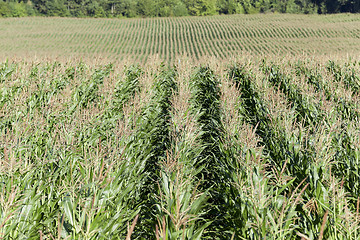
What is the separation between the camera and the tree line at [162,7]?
3292 inches

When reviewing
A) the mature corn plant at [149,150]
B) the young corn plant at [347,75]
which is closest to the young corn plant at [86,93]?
the mature corn plant at [149,150]

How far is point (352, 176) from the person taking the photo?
4.79 metres

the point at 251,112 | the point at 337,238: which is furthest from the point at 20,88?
the point at 337,238

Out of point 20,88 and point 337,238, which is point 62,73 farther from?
point 337,238

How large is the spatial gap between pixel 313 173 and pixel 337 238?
44.5 inches

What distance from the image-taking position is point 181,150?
5121mm

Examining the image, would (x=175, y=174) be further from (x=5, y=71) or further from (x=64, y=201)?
(x=5, y=71)

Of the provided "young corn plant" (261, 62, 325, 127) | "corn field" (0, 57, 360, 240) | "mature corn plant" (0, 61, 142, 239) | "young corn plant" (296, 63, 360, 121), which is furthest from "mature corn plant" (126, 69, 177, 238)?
"young corn plant" (296, 63, 360, 121)

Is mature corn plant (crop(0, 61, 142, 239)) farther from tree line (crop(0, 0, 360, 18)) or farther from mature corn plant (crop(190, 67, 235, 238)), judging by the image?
tree line (crop(0, 0, 360, 18))

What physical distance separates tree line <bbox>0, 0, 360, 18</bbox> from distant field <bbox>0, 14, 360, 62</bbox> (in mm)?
34074

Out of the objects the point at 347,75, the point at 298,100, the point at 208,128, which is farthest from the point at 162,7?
the point at 208,128

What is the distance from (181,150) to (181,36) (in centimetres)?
3816

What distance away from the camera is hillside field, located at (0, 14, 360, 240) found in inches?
134

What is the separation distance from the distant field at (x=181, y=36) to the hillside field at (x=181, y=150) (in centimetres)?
1892
